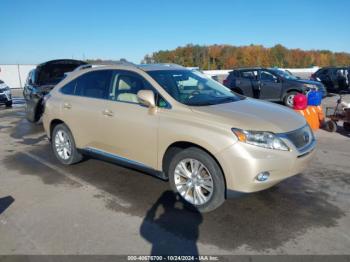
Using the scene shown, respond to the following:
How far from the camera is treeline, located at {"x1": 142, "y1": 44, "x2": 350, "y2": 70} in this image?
306ft

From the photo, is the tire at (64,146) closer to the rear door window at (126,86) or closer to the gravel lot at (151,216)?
the gravel lot at (151,216)

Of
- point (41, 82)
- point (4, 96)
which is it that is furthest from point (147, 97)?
point (4, 96)

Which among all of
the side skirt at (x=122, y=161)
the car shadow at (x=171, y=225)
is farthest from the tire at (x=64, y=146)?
the car shadow at (x=171, y=225)

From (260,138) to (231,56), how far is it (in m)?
95.0

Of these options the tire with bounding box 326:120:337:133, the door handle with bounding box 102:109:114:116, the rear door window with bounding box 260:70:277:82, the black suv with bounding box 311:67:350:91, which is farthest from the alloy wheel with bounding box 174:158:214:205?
the black suv with bounding box 311:67:350:91

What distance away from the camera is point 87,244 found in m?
3.43

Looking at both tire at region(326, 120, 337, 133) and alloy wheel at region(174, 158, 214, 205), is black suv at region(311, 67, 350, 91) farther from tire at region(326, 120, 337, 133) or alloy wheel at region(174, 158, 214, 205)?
alloy wheel at region(174, 158, 214, 205)

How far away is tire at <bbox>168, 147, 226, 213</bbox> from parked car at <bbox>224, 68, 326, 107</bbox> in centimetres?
1054

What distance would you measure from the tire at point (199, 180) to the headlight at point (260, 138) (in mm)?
440

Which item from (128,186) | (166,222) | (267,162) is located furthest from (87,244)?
(267,162)

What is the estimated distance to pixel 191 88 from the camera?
4.83m

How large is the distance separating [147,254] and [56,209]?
5.32 ft

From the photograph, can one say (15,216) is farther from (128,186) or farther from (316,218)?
(316,218)

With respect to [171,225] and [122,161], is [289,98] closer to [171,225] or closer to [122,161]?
[122,161]
